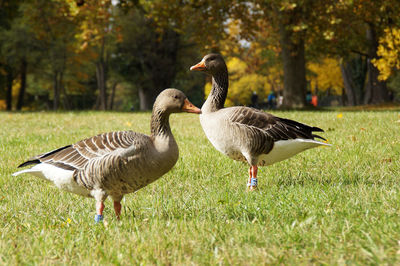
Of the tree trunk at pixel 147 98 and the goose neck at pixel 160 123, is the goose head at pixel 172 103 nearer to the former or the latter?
the goose neck at pixel 160 123

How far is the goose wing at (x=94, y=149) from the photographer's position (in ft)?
11.6

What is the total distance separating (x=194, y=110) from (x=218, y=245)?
1.39 meters

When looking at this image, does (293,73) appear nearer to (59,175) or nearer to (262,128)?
(262,128)

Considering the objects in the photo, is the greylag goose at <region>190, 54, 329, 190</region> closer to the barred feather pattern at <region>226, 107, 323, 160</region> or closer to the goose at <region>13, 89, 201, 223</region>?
the barred feather pattern at <region>226, 107, 323, 160</region>

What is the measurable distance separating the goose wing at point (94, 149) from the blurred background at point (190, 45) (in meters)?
15.7

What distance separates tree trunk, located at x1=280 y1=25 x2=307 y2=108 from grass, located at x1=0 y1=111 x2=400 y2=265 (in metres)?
17.1

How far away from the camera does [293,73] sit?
2341 cm

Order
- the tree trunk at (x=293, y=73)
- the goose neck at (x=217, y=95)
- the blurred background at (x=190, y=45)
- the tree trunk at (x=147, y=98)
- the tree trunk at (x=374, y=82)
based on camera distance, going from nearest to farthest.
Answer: the goose neck at (x=217, y=95) < the blurred background at (x=190, y=45) < the tree trunk at (x=293, y=73) < the tree trunk at (x=374, y=82) < the tree trunk at (x=147, y=98)

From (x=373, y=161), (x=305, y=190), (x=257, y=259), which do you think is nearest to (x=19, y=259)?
(x=257, y=259)

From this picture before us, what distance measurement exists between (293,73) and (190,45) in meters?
17.9

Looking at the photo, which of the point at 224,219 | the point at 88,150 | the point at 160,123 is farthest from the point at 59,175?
the point at 224,219

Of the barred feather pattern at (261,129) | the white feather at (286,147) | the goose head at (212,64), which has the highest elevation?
the goose head at (212,64)

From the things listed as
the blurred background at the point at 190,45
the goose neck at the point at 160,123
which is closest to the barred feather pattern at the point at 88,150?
the goose neck at the point at 160,123

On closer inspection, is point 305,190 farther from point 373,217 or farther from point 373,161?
point 373,161
